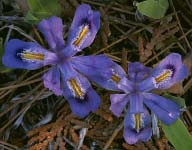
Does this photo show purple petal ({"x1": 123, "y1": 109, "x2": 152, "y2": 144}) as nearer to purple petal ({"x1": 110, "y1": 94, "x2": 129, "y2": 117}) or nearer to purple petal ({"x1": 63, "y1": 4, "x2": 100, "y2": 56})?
purple petal ({"x1": 110, "y1": 94, "x2": 129, "y2": 117})

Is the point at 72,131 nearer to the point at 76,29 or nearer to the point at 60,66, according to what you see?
the point at 60,66

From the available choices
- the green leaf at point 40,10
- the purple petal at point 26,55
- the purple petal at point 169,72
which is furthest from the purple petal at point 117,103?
the green leaf at point 40,10

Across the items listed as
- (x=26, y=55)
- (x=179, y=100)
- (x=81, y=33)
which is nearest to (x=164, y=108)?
(x=179, y=100)

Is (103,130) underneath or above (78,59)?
underneath

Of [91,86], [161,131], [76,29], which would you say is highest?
[76,29]

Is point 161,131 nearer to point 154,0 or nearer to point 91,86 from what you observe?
point 91,86

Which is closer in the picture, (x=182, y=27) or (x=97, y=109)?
(x=97, y=109)

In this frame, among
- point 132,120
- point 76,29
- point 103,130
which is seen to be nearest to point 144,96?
point 132,120

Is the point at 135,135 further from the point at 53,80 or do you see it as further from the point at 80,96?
the point at 53,80
